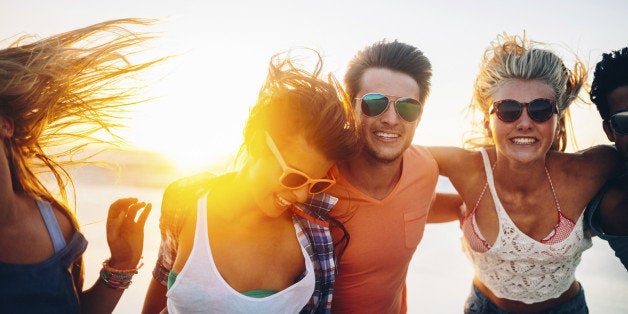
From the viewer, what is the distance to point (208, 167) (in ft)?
9.80

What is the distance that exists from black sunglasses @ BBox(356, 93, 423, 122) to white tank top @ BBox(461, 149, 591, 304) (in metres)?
0.95

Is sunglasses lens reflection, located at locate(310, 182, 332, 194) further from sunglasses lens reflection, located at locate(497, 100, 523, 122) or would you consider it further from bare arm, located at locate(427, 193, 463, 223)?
bare arm, located at locate(427, 193, 463, 223)

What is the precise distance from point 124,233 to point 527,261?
3034 mm

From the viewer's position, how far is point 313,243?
254 centimetres

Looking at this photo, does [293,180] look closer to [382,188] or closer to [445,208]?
[382,188]

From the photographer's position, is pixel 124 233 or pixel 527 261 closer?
pixel 124 233

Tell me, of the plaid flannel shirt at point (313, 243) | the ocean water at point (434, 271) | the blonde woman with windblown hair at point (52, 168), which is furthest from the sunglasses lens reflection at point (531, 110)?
the ocean water at point (434, 271)

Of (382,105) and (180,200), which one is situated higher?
(382,105)

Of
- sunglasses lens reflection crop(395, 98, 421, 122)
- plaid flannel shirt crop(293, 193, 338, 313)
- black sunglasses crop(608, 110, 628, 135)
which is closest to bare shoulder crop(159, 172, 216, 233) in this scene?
plaid flannel shirt crop(293, 193, 338, 313)

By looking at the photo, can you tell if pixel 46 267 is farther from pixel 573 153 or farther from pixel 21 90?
pixel 573 153

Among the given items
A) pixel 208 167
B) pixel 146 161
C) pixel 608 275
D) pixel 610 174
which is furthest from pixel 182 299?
pixel 146 161

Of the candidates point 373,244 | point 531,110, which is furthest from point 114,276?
point 531,110

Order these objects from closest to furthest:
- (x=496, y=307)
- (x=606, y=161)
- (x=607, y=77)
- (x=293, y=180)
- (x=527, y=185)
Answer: (x=293, y=180), (x=607, y=77), (x=606, y=161), (x=527, y=185), (x=496, y=307)

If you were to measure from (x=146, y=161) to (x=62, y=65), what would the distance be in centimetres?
2416
